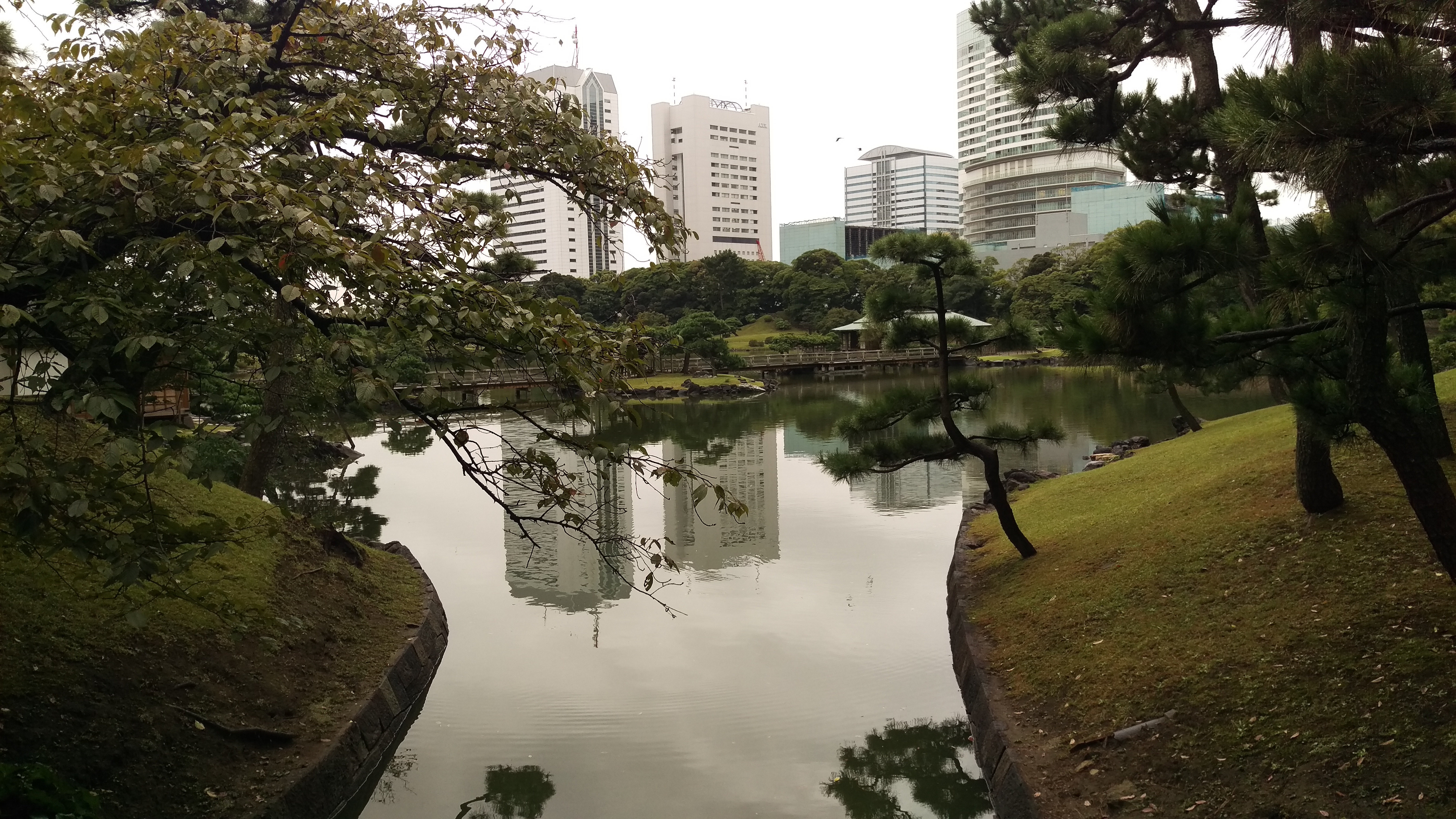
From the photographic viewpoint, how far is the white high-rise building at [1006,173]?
66875mm

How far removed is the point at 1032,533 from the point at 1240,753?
181 inches

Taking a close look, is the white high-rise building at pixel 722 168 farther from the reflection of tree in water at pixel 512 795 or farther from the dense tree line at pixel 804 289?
the reflection of tree in water at pixel 512 795

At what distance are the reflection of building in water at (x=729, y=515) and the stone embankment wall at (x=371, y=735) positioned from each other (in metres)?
2.02

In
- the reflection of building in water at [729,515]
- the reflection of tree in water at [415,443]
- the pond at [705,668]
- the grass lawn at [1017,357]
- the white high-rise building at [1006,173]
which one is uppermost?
the white high-rise building at [1006,173]

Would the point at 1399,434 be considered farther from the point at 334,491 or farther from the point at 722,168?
the point at 722,168

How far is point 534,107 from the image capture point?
3867 millimetres

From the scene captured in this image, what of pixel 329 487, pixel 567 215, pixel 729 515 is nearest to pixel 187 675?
pixel 729 515

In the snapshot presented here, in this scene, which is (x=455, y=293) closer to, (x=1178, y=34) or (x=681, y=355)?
(x=1178, y=34)

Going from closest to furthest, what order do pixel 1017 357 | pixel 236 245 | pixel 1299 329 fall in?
pixel 236 245 → pixel 1299 329 → pixel 1017 357

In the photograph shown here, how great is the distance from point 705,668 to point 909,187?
374 feet

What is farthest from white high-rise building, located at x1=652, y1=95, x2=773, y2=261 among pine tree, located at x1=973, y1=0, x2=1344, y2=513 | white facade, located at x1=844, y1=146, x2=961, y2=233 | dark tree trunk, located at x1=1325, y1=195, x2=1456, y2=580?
dark tree trunk, located at x1=1325, y1=195, x2=1456, y2=580

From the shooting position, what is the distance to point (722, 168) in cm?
7712

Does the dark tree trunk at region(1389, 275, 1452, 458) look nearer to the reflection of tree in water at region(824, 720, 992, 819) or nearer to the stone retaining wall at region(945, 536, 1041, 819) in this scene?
the stone retaining wall at region(945, 536, 1041, 819)

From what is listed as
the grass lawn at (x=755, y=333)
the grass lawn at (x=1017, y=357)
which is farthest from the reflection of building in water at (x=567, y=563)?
the grass lawn at (x=1017, y=357)
